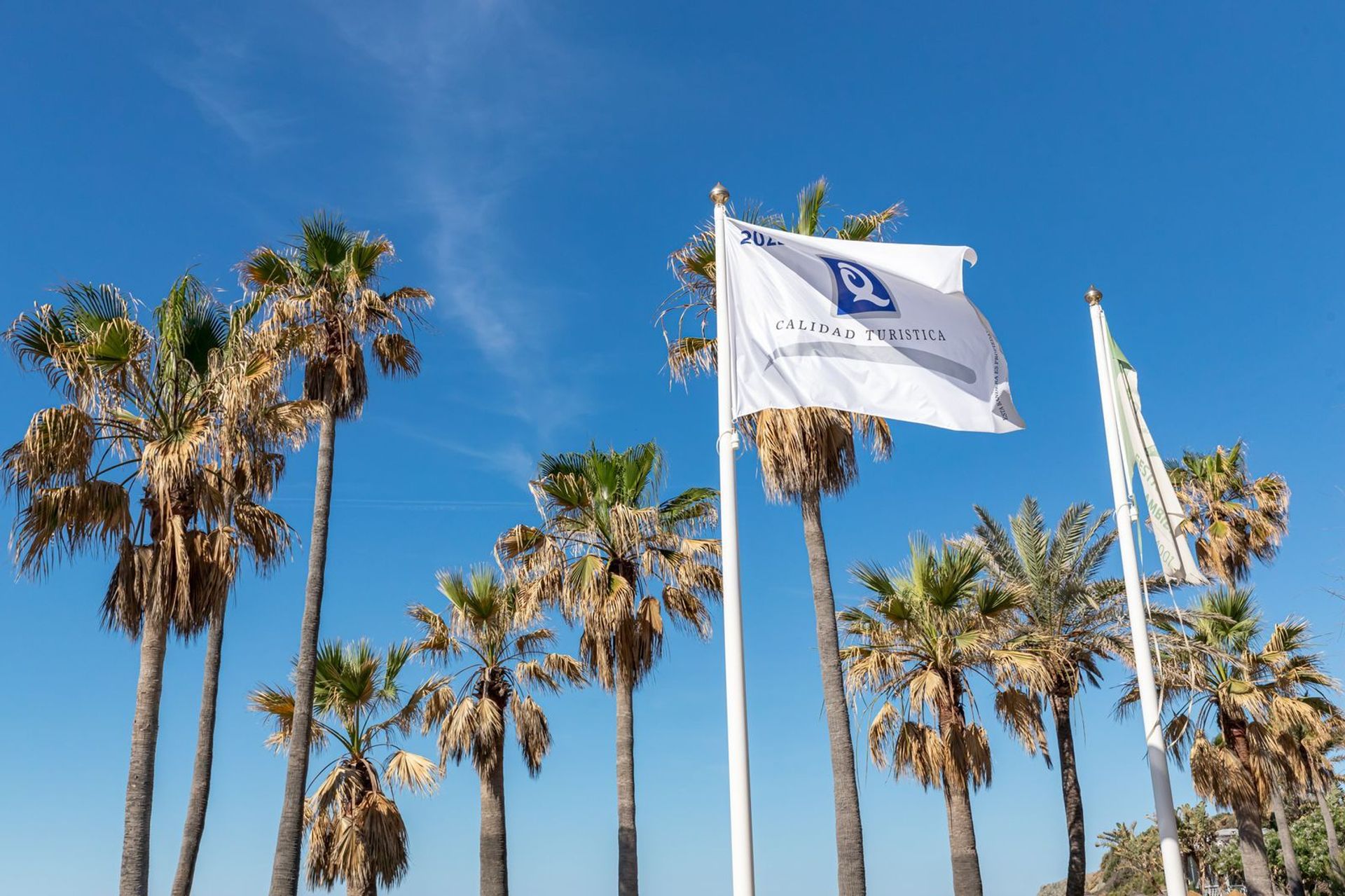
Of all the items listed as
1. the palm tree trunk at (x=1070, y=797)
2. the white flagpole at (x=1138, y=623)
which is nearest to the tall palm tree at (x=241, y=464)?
the white flagpole at (x=1138, y=623)

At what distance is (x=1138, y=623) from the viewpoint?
1234 cm

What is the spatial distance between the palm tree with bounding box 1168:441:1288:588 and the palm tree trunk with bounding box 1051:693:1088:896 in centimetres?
1067

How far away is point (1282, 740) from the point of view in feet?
97.8

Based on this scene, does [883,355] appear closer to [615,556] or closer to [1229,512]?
[615,556]

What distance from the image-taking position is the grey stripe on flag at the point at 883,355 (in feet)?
32.0

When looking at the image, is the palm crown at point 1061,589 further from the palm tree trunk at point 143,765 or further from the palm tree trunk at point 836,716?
the palm tree trunk at point 143,765

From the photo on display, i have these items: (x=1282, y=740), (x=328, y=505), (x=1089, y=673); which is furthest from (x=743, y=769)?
(x=1282, y=740)

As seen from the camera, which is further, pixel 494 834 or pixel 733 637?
pixel 494 834

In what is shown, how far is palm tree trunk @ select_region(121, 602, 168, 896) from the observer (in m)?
13.5

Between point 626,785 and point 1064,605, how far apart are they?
1067 cm

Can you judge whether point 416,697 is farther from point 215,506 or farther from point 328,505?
point 215,506

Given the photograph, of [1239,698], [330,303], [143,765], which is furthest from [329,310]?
[1239,698]

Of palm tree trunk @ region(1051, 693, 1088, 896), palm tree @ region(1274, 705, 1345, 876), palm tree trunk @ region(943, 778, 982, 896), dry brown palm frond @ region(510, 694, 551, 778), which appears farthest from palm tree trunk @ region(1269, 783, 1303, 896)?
dry brown palm frond @ region(510, 694, 551, 778)

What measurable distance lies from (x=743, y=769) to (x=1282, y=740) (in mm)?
27232
